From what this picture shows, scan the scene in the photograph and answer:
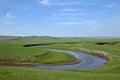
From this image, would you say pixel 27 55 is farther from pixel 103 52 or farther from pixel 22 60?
pixel 103 52

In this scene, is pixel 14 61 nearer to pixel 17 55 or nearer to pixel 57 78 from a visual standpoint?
pixel 17 55

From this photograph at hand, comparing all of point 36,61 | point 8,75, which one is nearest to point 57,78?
point 8,75

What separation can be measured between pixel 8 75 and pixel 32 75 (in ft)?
10.8

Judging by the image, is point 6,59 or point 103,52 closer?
point 6,59

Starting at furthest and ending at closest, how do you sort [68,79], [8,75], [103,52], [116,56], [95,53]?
[95,53], [103,52], [116,56], [8,75], [68,79]

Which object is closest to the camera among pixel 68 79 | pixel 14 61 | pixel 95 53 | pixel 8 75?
pixel 68 79

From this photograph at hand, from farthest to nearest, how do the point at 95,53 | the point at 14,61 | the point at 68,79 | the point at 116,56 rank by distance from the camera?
the point at 95,53
the point at 116,56
the point at 14,61
the point at 68,79

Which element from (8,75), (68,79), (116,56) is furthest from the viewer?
(116,56)

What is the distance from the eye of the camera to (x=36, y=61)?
60656 millimetres

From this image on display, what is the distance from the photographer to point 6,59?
2387 inches

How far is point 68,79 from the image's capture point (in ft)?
88.0

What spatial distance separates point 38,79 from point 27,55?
3739 centimetres

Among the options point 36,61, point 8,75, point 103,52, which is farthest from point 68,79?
point 103,52

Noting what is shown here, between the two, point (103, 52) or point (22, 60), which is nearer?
point (22, 60)
